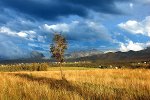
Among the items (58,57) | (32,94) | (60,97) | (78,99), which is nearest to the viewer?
(78,99)

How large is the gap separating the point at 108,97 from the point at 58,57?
132 feet

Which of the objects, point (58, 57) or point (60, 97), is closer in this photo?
point (60, 97)

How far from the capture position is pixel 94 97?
381 inches

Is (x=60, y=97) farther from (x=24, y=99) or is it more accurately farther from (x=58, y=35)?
(x=58, y=35)

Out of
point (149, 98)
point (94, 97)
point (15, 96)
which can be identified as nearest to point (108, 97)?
point (94, 97)

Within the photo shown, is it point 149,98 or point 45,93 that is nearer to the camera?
point 149,98

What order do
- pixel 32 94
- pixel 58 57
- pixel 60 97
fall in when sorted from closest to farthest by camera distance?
pixel 60 97 < pixel 32 94 < pixel 58 57

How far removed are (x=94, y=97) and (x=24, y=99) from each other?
1.88m

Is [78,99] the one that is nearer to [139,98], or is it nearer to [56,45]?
[139,98]

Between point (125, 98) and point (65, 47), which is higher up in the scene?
point (65, 47)

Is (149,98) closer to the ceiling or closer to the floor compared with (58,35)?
closer to the floor

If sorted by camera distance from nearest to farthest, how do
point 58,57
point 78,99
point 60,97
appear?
point 78,99, point 60,97, point 58,57

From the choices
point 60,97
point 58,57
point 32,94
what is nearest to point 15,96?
point 32,94

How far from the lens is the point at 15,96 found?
1001 centimetres
